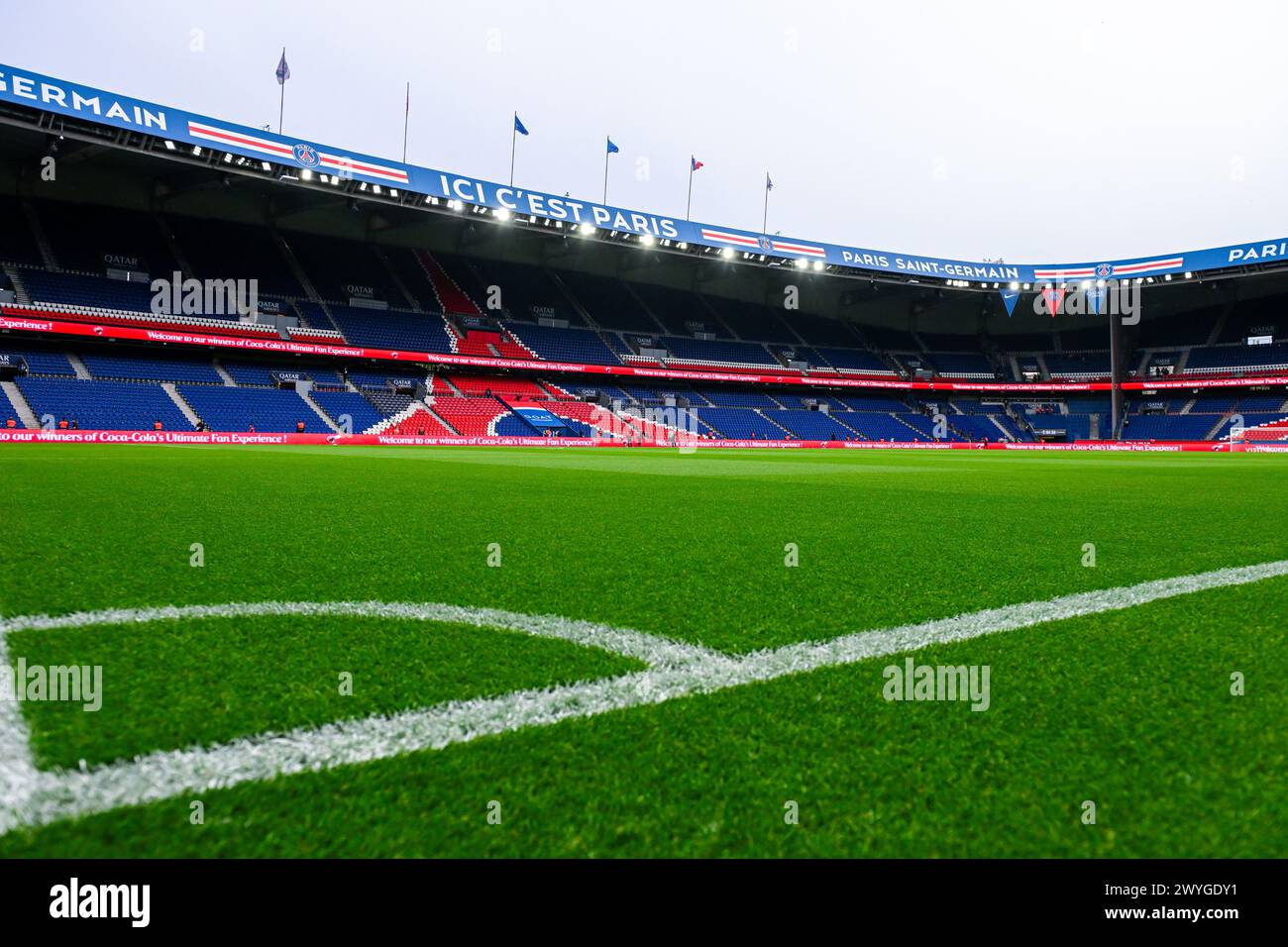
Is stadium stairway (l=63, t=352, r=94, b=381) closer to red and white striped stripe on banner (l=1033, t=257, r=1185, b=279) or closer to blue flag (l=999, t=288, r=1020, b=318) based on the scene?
blue flag (l=999, t=288, r=1020, b=318)

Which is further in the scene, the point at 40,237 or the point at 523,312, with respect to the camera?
the point at 523,312

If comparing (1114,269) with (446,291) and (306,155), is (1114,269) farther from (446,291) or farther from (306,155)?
(306,155)

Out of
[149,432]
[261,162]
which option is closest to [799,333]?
[261,162]

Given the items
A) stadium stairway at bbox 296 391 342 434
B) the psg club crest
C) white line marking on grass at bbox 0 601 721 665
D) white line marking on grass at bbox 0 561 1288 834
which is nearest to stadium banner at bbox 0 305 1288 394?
stadium stairway at bbox 296 391 342 434

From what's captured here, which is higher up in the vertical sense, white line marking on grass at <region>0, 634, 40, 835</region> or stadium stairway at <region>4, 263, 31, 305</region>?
stadium stairway at <region>4, 263, 31, 305</region>

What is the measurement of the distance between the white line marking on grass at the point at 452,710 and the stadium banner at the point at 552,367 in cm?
3203

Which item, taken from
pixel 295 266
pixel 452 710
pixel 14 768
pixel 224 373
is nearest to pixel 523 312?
pixel 295 266

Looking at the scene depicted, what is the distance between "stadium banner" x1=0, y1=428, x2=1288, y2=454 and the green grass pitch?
23.7 meters

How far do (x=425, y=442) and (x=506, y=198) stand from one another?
11.7m

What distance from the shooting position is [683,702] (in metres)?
1.54

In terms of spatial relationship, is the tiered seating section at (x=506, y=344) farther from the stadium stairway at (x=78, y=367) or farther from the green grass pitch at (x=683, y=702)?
the green grass pitch at (x=683, y=702)

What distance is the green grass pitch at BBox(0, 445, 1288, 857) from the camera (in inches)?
41.6

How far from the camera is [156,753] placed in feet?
4.11
